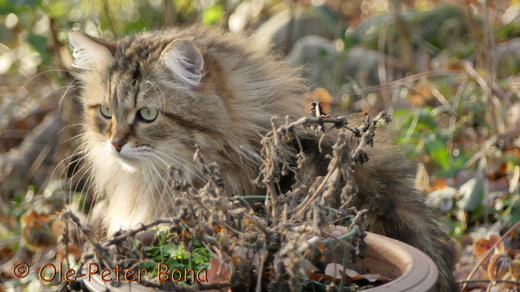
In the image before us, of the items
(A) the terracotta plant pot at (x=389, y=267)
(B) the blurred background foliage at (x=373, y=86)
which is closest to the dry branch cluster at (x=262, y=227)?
(A) the terracotta plant pot at (x=389, y=267)

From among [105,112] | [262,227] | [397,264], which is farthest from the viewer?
[105,112]

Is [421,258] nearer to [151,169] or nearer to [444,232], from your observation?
[444,232]

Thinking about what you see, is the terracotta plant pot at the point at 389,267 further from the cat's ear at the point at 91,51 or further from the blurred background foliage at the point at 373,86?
the cat's ear at the point at 91,51

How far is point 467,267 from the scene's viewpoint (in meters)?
3.35

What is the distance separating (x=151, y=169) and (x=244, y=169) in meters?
0.38

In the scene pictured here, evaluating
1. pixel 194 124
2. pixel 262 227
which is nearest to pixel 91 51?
pixel 194 124

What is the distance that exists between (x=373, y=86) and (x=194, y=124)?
2487 mm

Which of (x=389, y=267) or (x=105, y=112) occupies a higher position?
(x=105, y=112)

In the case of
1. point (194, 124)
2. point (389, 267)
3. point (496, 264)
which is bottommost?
point (496, 264)

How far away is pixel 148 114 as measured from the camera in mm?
2779

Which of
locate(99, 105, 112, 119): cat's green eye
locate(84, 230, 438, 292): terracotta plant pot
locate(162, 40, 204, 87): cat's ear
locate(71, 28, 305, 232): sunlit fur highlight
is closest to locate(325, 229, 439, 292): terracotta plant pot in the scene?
locate(84, 230, 438, 292): terracotta plant pot

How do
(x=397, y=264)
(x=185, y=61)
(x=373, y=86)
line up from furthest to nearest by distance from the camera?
1. (x=373, y=86)
2. (x=185, y=61)
3. (x=397, y=264)

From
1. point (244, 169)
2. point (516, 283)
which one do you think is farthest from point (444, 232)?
point (244, 169)

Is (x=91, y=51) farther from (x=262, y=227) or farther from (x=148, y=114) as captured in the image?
(x=262, y=227)
